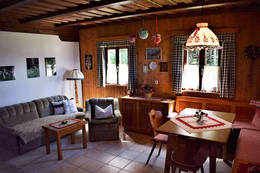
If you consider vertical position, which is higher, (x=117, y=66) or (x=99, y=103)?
(x=117, y=66)

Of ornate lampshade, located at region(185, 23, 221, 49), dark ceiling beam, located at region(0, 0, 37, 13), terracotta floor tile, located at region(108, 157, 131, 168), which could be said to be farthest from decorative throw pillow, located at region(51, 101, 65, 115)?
ornate lampshade, located at region(185, 23, 221, 49)

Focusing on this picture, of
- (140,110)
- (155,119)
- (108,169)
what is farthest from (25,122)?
(155,119)

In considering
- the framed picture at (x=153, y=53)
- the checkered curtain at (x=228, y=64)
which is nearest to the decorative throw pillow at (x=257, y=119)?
the checkered curtain at (x=228, y=64)

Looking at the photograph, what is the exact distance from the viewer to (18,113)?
459 cm

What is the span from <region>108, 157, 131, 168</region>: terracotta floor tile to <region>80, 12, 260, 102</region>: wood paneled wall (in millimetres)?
1938

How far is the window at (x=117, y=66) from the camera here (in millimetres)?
5605

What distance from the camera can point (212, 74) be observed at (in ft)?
14.4

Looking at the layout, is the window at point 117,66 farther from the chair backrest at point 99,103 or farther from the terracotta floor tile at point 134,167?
the terracotta floor tile at point 134,167

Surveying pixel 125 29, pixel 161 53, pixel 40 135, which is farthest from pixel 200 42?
pixel 40 135

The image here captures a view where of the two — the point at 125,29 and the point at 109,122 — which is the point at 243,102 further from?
the point at 125,29

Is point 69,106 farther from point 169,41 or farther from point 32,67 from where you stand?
point 169,41

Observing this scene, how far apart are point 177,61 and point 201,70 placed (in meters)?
0.55

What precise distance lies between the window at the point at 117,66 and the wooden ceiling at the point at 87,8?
114 centimetres

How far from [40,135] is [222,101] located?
3.78 meters
